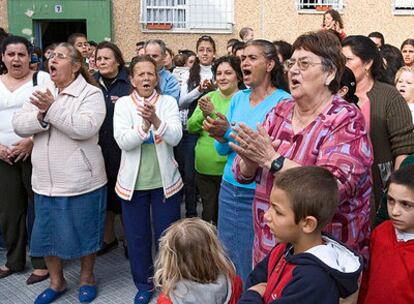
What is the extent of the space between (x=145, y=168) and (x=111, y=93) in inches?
48.4

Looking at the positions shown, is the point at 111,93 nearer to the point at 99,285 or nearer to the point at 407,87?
the point at 99,285

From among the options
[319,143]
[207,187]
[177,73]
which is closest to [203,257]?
[319,143]

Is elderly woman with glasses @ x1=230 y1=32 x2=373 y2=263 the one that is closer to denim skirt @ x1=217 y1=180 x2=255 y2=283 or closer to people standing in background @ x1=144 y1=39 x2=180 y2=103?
denim skirt @ x1=217 y1=180 x2=255 y2=283

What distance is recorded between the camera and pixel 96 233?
12.8ft

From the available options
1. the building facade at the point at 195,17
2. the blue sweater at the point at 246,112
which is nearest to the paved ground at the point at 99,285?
the blue sweater at the point at 246,112

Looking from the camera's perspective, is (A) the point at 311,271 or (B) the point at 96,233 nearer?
(A) the point at 311,271

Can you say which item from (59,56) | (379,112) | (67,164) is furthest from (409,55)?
(67,164)

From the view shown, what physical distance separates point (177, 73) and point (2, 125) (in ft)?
9.06

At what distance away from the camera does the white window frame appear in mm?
11841

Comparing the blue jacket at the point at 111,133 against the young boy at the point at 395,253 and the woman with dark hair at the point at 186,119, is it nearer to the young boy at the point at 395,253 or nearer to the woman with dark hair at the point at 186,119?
the woman with dark hair at the point at 186,119

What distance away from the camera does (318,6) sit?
11.9 meters

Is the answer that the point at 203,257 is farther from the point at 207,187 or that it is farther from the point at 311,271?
the point at 207,187

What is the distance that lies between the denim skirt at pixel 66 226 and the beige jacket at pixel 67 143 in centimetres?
8

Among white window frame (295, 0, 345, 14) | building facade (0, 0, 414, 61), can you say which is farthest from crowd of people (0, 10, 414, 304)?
white window frame (295, 0, 345, 14)
